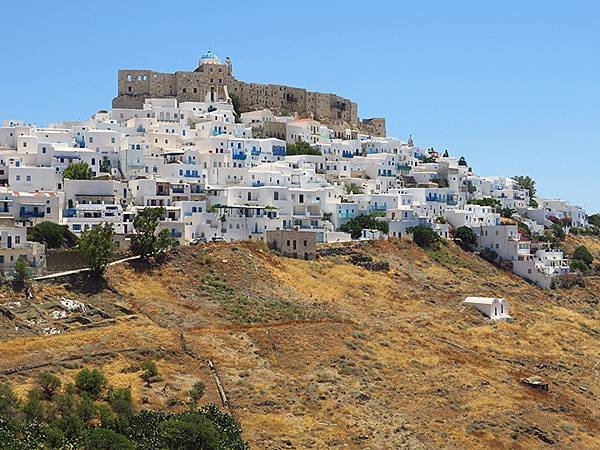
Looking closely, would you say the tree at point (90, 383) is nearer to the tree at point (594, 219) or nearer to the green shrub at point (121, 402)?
the green shrub at point (121, 402)

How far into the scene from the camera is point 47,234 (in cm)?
4797

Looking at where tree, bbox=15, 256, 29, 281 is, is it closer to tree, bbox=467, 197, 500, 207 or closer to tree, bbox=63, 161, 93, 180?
tree, bbox=63, 161, 93, 180

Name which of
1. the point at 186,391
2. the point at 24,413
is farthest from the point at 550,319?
the point at 24,413

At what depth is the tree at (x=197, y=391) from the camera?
35.9 metres

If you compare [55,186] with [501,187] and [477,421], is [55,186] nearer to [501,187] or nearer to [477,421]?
[477,421]

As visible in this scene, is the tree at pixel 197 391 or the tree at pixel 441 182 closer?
the tree at pixel 197 391

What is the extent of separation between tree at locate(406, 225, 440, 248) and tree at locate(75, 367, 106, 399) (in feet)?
113

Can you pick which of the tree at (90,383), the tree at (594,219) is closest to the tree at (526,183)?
the tree at (594,219)

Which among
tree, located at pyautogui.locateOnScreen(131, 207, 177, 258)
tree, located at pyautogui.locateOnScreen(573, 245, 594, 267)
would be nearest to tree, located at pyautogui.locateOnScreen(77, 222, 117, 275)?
tree, located at pyautogui.locateOnScreen(131, 207, 177, 258)

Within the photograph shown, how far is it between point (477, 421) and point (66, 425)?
17192 mm

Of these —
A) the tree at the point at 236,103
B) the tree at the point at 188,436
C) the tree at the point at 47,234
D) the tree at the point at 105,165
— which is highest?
the tree at the point at 236,103

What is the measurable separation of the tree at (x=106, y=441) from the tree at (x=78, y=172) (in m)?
30.5

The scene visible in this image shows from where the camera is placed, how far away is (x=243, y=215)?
2299 inches

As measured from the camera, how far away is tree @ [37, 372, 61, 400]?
34.1 metres
